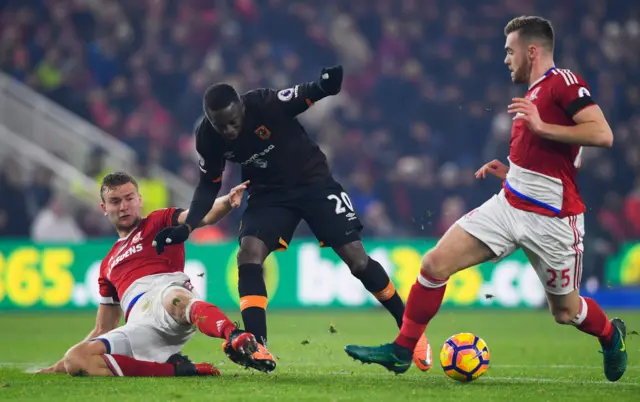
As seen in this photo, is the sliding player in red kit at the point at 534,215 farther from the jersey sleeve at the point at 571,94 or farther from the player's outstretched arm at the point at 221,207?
the player's outstretched arm at the point at 221,207

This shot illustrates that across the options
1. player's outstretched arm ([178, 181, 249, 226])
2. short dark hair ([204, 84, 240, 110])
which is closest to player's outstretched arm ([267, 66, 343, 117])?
short dark hair ([204, 84, 240, 110])

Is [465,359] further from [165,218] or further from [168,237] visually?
[165,218]

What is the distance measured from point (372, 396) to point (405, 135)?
537 inches

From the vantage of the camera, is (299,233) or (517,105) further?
(299,233)

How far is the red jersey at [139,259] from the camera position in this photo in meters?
7.05

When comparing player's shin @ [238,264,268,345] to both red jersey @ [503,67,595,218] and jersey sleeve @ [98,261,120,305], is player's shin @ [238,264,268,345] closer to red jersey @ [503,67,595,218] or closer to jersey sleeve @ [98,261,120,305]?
jersey sleeve @ [98,261,120,305]

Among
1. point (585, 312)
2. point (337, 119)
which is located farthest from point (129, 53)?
point (585, 312)

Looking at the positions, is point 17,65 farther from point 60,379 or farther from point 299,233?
point 60,379

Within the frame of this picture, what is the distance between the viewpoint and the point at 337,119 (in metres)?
19.0

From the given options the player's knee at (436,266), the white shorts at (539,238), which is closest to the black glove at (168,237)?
the player's knee at (436,266)

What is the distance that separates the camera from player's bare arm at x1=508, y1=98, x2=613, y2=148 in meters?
5.79

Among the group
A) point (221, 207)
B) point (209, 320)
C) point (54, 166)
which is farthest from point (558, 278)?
point (54, 166)

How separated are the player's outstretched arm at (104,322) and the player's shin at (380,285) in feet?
5.60

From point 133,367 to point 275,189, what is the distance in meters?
1.57
